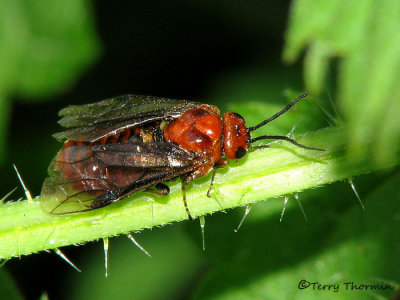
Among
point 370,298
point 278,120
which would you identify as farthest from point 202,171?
point 370,298

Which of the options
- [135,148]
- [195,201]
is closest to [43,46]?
[135,148]

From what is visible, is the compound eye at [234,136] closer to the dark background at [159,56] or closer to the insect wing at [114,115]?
the insect wing at [114,115]

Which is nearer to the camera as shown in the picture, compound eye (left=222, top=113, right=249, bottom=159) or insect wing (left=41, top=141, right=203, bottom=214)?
insect wing (left=41, top=141, right=203, bottom=214)

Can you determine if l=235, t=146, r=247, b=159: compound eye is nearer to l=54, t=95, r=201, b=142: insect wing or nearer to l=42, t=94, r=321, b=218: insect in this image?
l=42, t=94, r=321, b=218: insect

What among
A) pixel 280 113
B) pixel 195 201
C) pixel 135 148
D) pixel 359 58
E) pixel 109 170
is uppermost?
pixel 359 58

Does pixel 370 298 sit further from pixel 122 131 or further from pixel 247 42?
pixel 247 42

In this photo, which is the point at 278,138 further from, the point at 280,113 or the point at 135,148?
the point at 135,148

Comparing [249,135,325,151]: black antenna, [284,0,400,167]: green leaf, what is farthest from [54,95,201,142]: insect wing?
[284,0,400,167]: green leaf

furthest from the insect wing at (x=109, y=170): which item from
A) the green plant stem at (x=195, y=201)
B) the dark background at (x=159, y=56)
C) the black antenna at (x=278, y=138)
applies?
the dark background at (x=159, y=56)
